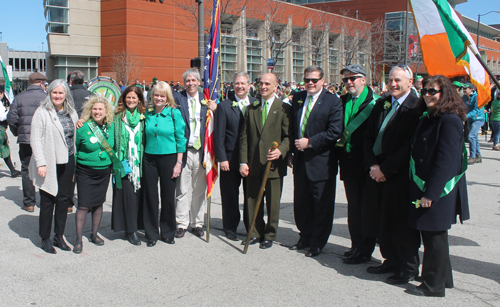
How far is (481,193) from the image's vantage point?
26.5 feet

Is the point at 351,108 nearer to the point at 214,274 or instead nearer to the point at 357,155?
the point at 357,155

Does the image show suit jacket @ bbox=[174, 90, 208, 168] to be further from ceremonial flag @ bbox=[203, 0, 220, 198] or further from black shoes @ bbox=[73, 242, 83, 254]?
black shoes @ bbox=[73, 242, 83, 254]

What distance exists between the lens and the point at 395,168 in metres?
4.16

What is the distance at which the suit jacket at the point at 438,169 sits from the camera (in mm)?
3727

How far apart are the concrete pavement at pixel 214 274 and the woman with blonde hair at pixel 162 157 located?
10.2 inches

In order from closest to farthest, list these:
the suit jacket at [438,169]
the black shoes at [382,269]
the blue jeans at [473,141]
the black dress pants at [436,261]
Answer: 1. the suit jacket at [438,169]
2. the black dress pants at [436,261]
3. the black shoes at [382,269]
4. the blue jeans at [473,141]

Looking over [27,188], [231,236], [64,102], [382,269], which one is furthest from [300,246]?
[27,188]

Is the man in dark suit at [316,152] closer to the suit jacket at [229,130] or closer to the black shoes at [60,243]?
the suit jacket at [229,130]

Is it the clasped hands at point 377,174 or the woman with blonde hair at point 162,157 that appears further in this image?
the woman with blonde hair at point 162,157

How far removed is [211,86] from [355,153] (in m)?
2.13

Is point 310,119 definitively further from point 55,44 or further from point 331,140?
point 55,44

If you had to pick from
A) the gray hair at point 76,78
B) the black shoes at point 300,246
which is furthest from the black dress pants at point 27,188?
the black shoes at point 300,246

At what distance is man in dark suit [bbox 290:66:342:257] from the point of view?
16.0 ft

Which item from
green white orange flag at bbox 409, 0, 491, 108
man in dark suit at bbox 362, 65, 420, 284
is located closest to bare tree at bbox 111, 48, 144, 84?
green white orange flag at bbox 409, 0, 491, 108
